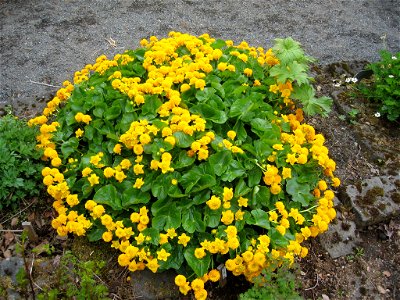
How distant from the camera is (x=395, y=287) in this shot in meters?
3.57

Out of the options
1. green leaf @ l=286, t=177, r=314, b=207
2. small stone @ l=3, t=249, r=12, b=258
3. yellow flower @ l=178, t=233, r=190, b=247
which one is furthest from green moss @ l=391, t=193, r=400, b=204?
small stone @ l=3, t=249, r=12, b=258

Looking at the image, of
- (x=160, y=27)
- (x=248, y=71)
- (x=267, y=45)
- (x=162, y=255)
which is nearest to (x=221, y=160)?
(x=162, y=255)

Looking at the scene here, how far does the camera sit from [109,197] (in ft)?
10.3

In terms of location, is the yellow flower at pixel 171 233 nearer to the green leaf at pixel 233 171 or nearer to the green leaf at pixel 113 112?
the green leaf at pixel 233 171

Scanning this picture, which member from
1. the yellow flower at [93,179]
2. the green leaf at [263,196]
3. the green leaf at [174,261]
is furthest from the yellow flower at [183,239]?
the yellow flower at [93,179]

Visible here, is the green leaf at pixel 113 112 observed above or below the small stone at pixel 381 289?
above

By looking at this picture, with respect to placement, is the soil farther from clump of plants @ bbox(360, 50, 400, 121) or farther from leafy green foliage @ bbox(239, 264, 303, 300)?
leafy green foliage @ bbox(239, 264, 303, 300)

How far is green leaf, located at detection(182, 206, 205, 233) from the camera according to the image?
9.92 feet

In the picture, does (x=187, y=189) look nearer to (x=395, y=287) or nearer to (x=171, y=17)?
(x=395, y=287)

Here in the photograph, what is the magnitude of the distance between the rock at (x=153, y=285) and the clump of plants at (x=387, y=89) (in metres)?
2.71

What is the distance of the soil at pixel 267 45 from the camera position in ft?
11.6

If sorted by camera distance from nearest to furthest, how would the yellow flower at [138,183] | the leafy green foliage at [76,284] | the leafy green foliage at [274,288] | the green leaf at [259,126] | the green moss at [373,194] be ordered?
the leafy green foliage at [76,284], the leafy green foliage at [274,288], the yellow flower at [138,183], the green leaf at [259,126], the green moss at [373,194]

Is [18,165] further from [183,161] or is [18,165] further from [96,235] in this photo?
[183,161]

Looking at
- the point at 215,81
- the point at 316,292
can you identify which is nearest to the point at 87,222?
the point at 215,81
